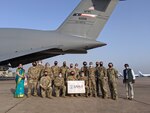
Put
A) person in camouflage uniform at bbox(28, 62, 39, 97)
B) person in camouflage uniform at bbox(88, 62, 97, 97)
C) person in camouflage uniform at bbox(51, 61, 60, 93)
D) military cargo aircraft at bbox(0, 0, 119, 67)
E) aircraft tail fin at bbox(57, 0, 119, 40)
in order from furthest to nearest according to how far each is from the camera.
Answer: aircraft tail fin at bbox(57, 0, 119, 40)
military cargo aircraft at bbox(0, 0, 119, 67)
person in camouflage uniform at bbox(51, 61, 60, 93)
person in camouflage uniform at bbox(88, 62, 97, 97)
person in camouflage uniform at bbox(28, 62, 39, 97)

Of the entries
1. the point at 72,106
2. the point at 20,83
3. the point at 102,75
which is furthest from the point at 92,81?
the point at 20,83

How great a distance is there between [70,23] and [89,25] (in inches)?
50.0

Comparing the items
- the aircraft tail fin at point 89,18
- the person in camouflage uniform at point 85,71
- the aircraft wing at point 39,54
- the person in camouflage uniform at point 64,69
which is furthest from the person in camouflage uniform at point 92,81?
the aircraft tail fin at point 89,18

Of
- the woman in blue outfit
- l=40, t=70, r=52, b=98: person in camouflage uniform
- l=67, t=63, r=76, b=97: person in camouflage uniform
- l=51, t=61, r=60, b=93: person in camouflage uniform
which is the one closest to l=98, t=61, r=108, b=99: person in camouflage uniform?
l=67, t=63, r=76, b=97: person in camouflage uniform

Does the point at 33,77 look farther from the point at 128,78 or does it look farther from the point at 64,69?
the point at 128,78

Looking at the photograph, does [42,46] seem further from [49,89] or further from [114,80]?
[114,80]

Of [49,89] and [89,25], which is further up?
[89,25]

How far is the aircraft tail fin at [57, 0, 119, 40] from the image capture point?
1392 cm

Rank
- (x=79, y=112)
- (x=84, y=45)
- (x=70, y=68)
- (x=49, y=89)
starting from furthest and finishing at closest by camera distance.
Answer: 1. (x=84, y=45)
2. (x=70, y=68)
3. (x=49, y=89)
4. (x=79, y=112)

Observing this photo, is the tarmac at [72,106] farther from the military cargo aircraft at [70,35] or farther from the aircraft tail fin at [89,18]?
the aircraft tail fin at [89,18]

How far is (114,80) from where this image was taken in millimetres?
9328

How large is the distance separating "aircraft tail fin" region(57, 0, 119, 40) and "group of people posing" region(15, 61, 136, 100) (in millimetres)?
4062

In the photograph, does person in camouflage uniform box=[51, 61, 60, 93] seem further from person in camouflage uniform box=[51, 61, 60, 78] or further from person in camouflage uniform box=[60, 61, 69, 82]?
person in camouflage uniform box=[60, 61, 69, 82]

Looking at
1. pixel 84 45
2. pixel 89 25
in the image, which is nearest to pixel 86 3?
pixel 89 25
